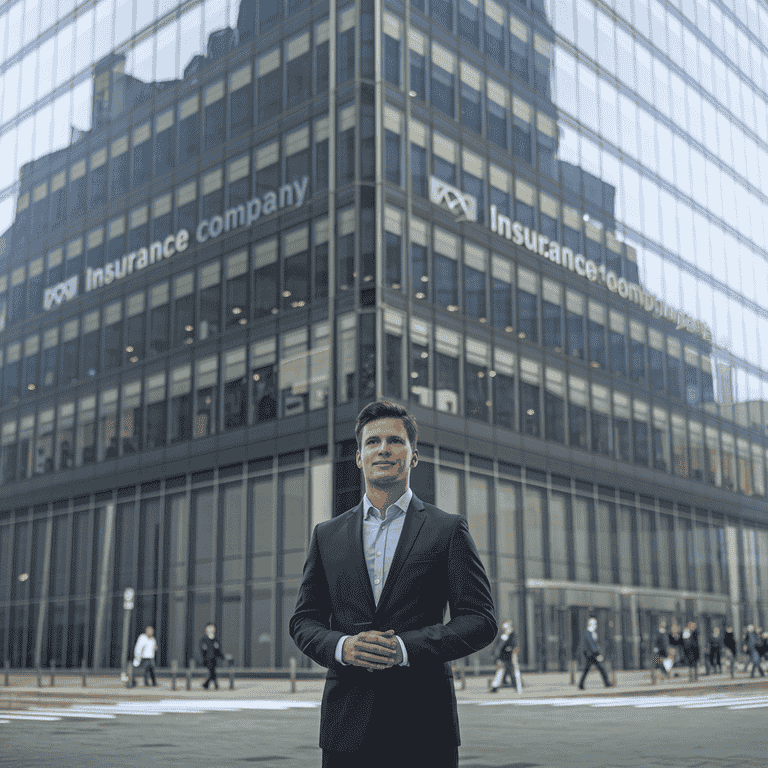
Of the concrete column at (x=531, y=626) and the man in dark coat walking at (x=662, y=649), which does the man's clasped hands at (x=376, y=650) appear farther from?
the concrete column at (x=531, y=626)

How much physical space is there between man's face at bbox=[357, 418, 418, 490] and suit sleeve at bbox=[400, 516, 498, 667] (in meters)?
0.27

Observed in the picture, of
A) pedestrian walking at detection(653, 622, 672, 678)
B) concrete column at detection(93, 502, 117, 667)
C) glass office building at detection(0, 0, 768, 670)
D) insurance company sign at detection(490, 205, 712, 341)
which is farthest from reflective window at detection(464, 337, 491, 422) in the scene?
concrete column at detection(93, 502, 117, 667)

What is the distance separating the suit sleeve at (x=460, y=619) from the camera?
10.8 ft

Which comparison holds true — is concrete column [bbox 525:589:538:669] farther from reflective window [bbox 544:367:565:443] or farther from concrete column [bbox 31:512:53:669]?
concrete column [bbox 31:512:53:669]

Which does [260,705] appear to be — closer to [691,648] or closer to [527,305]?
[691,648]

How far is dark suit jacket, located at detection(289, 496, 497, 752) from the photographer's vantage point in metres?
3.30

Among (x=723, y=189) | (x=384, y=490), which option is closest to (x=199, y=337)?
(x=723, y=189)

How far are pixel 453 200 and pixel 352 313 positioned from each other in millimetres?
6381

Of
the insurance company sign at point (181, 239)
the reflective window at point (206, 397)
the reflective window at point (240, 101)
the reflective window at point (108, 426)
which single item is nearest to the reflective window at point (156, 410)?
the reflective window at point (206, 397)

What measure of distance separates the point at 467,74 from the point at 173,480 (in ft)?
58.5

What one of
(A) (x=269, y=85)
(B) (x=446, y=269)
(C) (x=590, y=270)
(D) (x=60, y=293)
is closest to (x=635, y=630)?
(C) (x=590, y=270)

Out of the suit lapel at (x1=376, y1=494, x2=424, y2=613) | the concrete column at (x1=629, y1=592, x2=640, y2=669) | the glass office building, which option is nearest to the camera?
the suit lapel at (x1=376, y1=494, x2=424, y2=613)

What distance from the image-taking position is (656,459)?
42.2 m

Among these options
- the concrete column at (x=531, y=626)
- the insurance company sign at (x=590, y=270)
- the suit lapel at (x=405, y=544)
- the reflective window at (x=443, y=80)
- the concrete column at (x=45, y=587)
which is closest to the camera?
the suit lapel at (x=405, y=544)
